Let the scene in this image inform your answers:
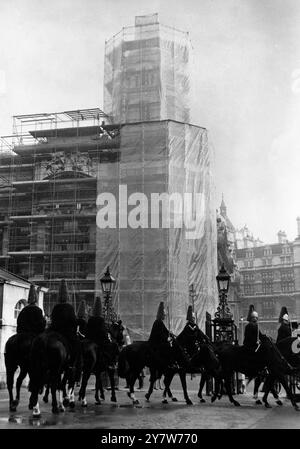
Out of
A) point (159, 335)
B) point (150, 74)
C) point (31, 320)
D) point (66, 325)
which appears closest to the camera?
point (66, 325)

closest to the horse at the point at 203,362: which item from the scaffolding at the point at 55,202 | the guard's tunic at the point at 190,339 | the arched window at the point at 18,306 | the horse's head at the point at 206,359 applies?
the horse's head at the point at 206,359

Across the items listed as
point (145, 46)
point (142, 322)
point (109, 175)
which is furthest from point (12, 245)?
point (145, 46)

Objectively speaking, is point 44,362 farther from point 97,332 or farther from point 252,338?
point 252,338

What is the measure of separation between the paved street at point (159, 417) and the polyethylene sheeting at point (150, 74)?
32.4m

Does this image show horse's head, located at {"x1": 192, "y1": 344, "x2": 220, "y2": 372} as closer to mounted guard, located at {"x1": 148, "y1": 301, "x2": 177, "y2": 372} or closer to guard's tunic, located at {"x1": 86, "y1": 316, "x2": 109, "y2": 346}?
mounted guard, located at {"x1": 148, "y1": 301, "x2": 177, "y2": 372}

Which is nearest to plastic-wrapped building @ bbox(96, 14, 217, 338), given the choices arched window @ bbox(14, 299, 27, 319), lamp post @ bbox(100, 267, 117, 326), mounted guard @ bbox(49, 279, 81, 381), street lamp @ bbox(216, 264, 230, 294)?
arched window @ bbox(14, 299, 27, 319)

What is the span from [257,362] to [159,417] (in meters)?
3.70

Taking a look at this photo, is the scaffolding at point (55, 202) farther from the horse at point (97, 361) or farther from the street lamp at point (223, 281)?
the horse at point (97, 361)

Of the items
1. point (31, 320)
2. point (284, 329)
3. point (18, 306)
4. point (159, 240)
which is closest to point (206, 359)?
point (284, 329)

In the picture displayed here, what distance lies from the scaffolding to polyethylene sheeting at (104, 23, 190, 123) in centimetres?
282

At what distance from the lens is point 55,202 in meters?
44.3

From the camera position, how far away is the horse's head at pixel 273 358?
1359cm
